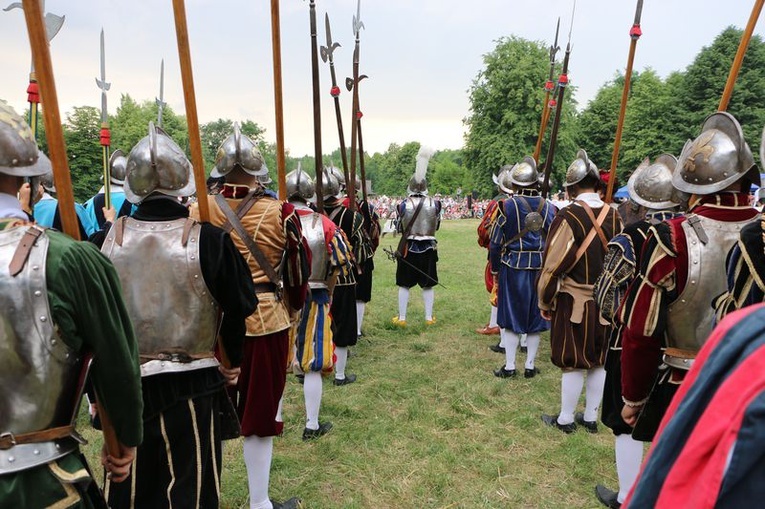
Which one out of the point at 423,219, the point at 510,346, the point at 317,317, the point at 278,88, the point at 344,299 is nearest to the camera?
the point at 278,88

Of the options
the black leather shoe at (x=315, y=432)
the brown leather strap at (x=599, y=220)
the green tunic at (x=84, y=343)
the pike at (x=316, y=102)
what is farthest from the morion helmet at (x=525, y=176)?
the green tunic at (x=84, y=343)

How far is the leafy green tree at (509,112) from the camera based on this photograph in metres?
32.1

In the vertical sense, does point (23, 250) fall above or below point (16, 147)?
below

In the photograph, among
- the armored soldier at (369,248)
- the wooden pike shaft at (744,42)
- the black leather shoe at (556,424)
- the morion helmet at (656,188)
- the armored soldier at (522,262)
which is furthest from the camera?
the armored soldier at (369,248)

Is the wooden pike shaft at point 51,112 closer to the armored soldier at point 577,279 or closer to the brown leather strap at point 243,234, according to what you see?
the brown leather strap at point 243,234

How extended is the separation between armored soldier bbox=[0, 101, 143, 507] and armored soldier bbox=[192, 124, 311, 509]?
1364 mm

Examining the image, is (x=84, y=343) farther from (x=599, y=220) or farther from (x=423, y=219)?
(x=423, y=219)

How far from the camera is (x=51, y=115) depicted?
1.71 metres

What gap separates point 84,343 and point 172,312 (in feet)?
2.19

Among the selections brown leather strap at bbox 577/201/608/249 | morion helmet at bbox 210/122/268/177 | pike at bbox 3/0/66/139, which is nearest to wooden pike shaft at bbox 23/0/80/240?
pike at bbox 3/0/66/139

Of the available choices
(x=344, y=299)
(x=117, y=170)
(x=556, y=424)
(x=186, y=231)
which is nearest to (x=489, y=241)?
(x=344, y=299)

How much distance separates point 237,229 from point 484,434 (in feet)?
9.93

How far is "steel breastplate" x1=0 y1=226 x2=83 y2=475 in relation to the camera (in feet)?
4.95

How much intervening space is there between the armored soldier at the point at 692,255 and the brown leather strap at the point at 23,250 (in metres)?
2.72
